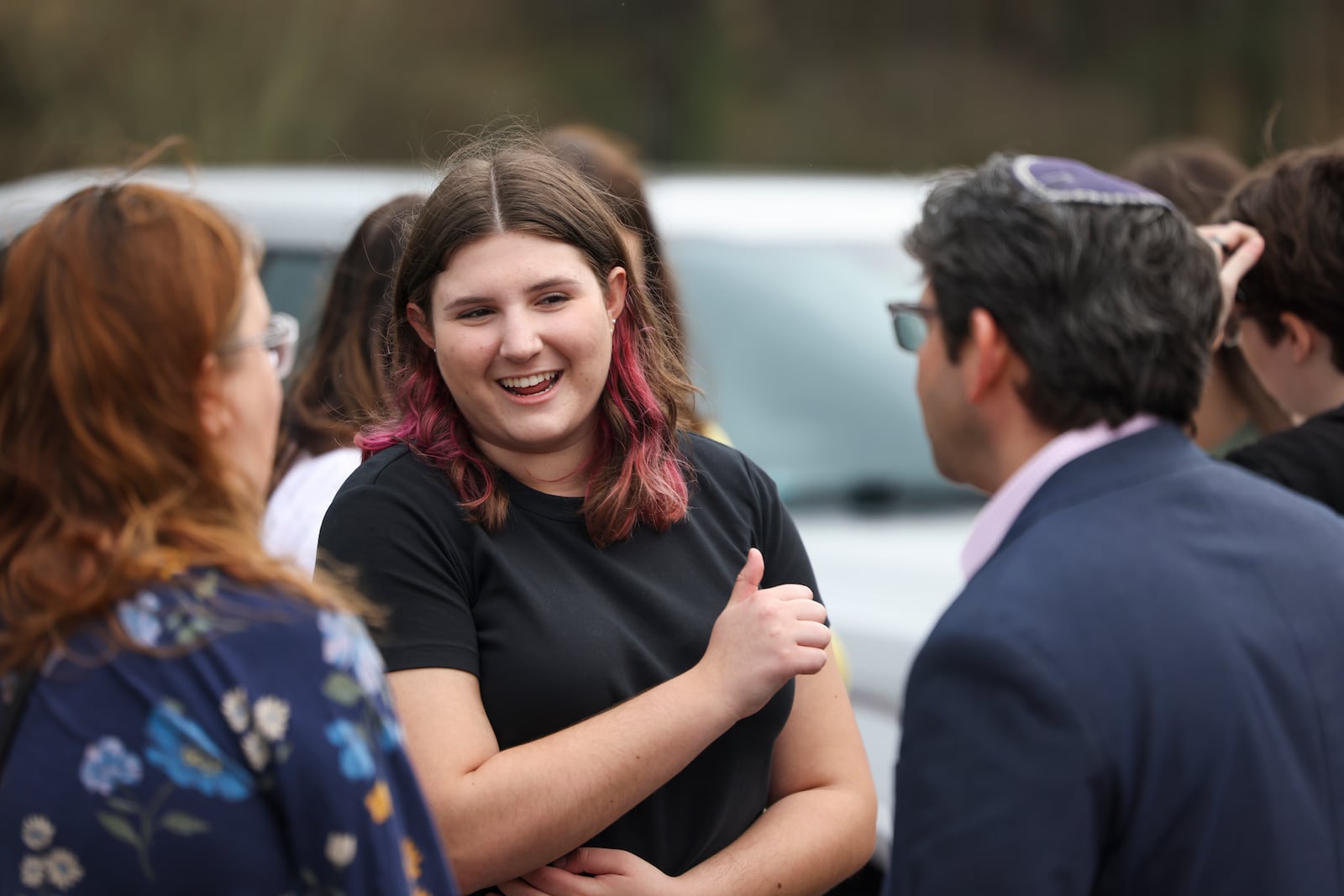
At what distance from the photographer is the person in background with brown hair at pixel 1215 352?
327 cm

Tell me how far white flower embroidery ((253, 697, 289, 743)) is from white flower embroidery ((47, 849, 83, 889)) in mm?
238

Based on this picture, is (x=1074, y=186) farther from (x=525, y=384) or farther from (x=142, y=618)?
(x=142, y=618)

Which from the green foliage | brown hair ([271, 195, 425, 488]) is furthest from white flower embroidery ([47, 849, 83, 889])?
the green foliage

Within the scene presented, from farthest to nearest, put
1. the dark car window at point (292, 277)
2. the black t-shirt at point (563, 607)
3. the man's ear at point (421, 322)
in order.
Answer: the dark car window at point (292, 277) → the man's ear at point (421, 322) → the black t-shirt at point (563, 607)

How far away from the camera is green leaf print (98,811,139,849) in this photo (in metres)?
1.70

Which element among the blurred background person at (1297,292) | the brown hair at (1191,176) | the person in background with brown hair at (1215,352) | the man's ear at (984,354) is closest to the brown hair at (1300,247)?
the blurred background person at (1297,292)

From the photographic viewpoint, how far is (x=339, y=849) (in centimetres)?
172

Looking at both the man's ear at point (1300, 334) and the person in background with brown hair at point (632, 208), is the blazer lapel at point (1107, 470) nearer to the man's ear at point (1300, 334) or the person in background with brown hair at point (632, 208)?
the person in background with brown hair at point (632, 208)

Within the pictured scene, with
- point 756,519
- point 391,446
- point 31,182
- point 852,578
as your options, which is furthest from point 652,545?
point 31,182

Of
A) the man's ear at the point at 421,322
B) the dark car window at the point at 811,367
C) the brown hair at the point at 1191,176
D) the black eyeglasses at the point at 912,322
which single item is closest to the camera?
the black eyeglasses at the point at 912,322

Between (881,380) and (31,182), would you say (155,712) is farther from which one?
(31,182)

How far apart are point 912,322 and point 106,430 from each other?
102 cm

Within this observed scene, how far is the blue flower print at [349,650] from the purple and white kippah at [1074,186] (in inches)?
37.5

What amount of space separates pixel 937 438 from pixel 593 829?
691 mm
